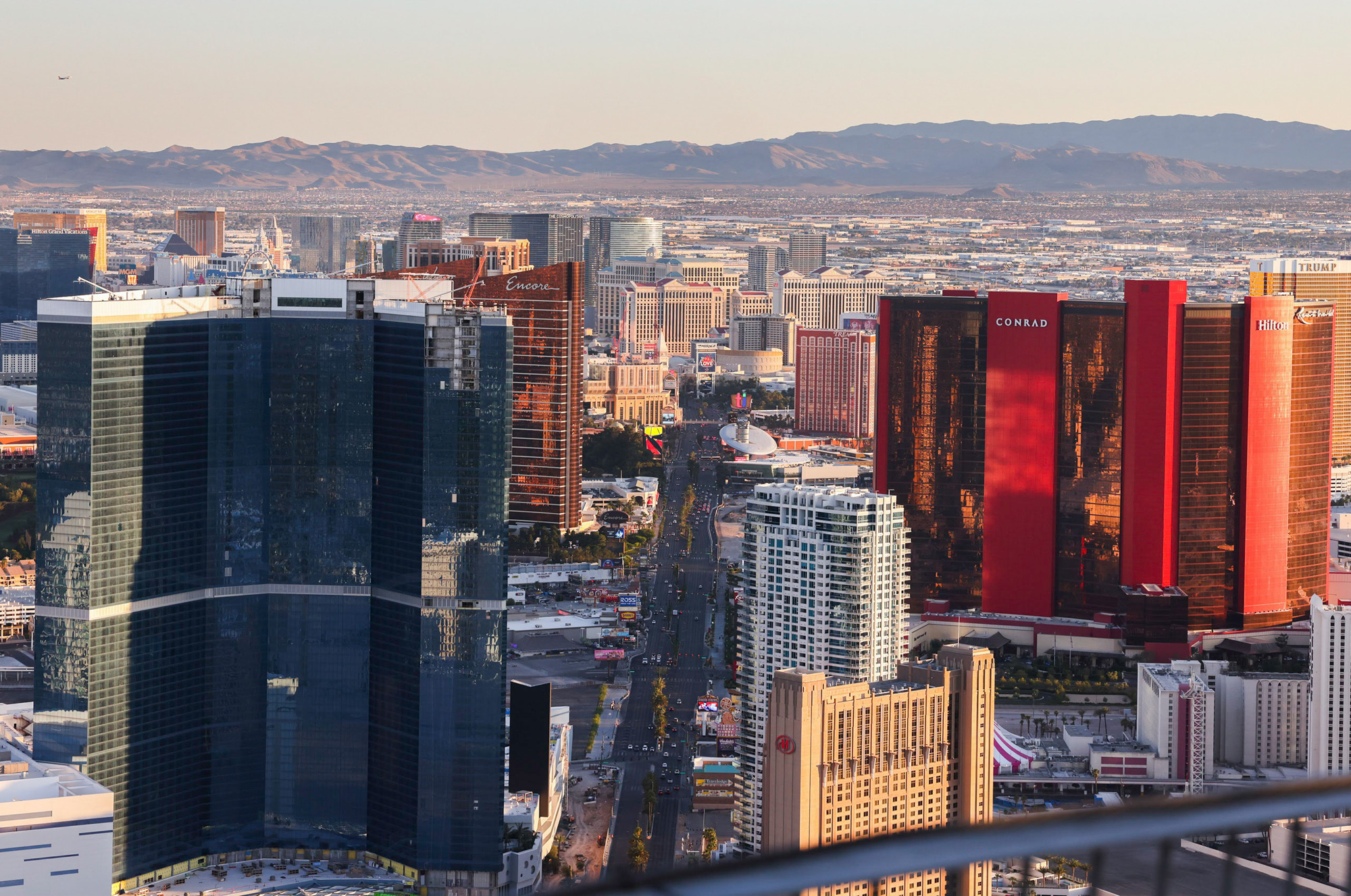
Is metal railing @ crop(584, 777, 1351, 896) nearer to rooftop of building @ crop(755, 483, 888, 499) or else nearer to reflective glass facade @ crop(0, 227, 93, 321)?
rooftop of building @ crop(755, 483, 888, 499)

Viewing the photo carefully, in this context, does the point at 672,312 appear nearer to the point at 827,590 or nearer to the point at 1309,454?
the point at 1309,454

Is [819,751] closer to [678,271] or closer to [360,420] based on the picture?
[360,420]

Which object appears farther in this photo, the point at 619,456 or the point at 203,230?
the point at 203,230

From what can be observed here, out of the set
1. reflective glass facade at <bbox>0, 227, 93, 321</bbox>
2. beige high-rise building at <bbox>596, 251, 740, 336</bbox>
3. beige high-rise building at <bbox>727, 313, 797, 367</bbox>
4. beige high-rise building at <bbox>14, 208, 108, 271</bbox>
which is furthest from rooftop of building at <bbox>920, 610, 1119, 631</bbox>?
beige high-rise building at <bbox>14, 208, 108, 271</bbox>

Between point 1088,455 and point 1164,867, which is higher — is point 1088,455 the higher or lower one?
the lower one

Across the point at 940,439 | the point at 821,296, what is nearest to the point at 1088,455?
the point at 940,439

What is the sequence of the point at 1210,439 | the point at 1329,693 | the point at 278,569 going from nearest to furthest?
the point at 278,569, the point at 1329,693, the point at 1210,439

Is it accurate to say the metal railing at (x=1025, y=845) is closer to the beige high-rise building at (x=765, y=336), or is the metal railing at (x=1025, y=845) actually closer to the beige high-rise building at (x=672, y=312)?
the beige high-rise building at (x=765, y=336)
